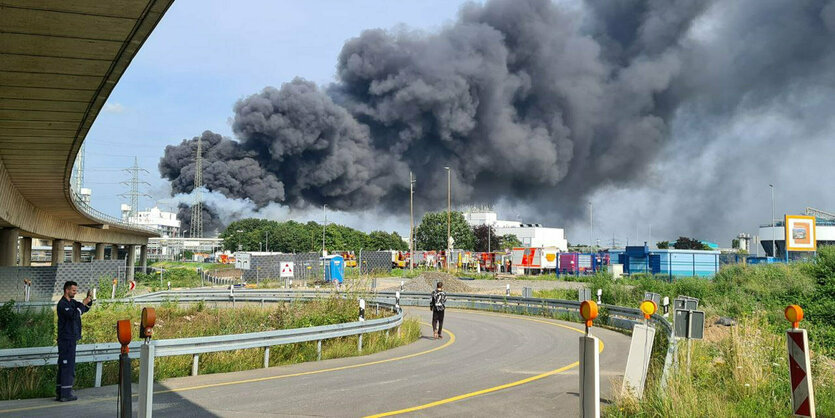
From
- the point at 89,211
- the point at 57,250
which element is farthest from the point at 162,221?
the point at 89,211

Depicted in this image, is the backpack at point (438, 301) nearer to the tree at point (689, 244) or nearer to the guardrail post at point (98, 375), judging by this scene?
the guardrail post at point (98, 375)

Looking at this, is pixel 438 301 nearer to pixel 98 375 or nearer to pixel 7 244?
pixel 98 375

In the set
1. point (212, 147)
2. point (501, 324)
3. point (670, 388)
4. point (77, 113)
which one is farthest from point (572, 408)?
point (212, 147)

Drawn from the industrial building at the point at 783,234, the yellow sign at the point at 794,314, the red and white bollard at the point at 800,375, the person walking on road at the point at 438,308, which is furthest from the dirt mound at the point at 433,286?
the industrial building at the point at 783,234

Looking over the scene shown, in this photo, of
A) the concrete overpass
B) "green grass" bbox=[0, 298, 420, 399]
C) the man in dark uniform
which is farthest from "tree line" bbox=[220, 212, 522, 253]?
the man in dark uniform

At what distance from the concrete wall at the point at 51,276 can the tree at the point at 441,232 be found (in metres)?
82.6

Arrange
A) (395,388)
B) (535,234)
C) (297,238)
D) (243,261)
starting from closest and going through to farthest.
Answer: (395,388)
(243,261)
(297,238)
(535,234)

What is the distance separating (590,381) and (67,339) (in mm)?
7819

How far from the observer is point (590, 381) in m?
5.32

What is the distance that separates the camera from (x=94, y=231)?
205ft

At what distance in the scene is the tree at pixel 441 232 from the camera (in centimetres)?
11762

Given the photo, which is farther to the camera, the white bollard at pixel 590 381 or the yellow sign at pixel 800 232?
the yellow sign at pixel 800 232

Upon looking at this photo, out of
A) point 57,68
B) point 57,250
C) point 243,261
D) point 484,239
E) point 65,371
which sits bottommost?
point 65,371

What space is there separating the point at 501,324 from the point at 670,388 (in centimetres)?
1582
